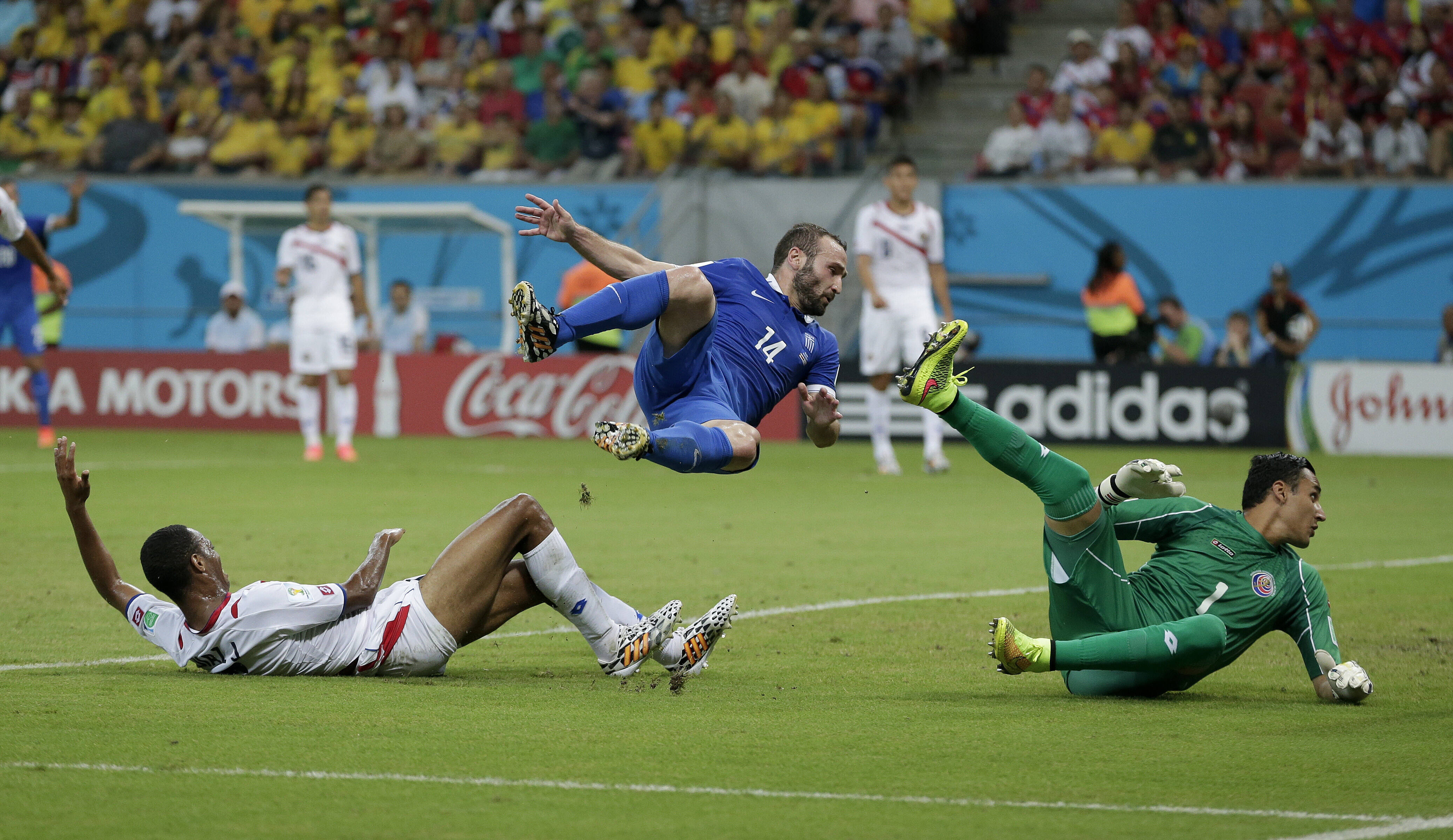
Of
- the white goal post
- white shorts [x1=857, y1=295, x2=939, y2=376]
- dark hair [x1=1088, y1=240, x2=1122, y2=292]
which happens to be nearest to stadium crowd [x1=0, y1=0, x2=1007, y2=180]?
the white goal post

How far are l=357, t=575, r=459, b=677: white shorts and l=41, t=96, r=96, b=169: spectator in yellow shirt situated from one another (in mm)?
21864

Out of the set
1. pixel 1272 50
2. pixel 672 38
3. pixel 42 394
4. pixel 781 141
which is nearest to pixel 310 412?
pixel 42 394

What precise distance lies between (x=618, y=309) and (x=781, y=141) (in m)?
16.6

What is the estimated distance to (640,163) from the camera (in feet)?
77.7

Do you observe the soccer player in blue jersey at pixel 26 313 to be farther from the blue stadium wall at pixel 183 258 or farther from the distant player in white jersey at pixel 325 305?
the blue stadium wall at pixel 183 258

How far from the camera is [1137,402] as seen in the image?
18.8 metres

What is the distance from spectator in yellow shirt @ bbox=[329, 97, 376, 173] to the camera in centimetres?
2505

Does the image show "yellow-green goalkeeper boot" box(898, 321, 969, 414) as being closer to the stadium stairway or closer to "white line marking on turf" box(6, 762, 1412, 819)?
"white line marking on turf" box(6, 762, 1412, 819)

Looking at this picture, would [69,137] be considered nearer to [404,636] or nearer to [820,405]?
[820,405]

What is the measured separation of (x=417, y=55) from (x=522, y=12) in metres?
1.80

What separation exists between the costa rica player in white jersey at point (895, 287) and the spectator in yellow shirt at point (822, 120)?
6764 millimetres

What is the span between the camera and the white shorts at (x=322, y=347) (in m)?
16.8

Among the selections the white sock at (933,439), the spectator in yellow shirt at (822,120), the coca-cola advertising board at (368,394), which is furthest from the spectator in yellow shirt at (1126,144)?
the white sock at (933,439)

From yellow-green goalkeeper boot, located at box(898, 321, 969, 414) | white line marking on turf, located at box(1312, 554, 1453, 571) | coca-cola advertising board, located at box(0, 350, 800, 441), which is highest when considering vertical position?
yellow-green goalkeeper boot, located at box(898, 321, 969, 414)
